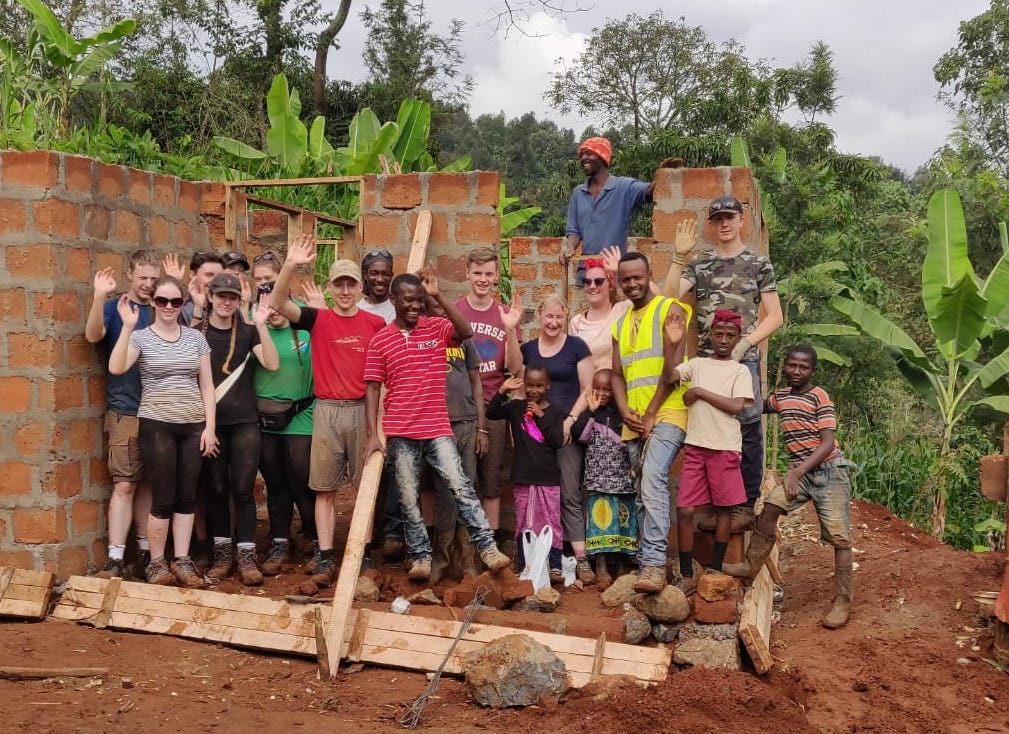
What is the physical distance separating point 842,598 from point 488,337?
2.51 metres

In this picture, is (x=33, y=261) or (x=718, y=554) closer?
(x=718, y=554)

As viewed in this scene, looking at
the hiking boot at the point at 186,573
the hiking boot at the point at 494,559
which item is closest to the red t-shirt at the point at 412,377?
the hiking boot at the point at 494,559

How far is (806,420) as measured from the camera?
5.24 m

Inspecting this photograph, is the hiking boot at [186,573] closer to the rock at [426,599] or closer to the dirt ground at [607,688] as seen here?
the dirt ground at [607,688]

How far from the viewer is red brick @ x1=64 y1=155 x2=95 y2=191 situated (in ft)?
18.6

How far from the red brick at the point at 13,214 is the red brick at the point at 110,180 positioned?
1.57 ft

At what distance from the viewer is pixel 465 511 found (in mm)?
5367

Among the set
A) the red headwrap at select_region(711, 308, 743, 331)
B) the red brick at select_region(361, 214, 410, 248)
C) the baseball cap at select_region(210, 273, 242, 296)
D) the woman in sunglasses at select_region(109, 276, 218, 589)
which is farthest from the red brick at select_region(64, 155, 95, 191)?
the red headwrap at select_region(711, 308, 743, 331)

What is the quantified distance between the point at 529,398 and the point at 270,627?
77.1 inches

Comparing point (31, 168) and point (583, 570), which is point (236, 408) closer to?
point (31, 168)

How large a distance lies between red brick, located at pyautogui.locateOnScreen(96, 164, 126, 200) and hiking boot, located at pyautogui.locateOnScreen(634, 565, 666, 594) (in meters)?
3.95

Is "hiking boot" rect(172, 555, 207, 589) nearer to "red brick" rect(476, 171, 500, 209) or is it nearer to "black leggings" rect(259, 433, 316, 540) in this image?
"black leggings" rect(259, 433, 316, 540)

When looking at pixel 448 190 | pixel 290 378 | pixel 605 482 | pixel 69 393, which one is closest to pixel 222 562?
pixel 290 378

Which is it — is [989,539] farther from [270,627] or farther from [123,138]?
[123,138]
